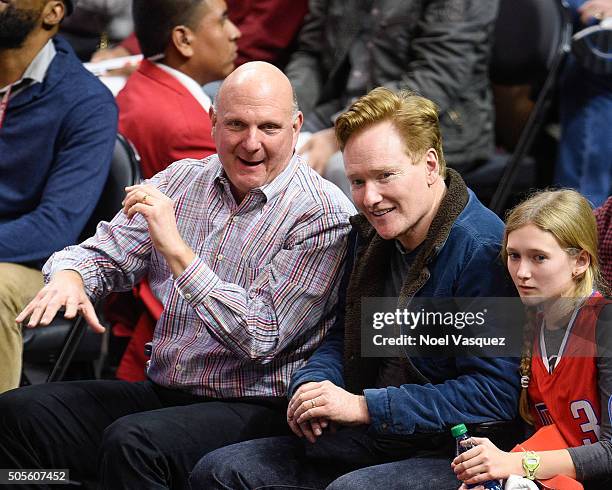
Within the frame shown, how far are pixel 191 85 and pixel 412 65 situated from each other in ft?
2.47

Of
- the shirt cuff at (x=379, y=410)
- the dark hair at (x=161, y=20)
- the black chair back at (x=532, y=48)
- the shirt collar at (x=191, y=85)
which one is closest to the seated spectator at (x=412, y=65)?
the black chair back at (x=532, y=48)

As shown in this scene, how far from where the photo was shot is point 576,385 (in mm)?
2139

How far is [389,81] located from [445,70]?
0.64 ft

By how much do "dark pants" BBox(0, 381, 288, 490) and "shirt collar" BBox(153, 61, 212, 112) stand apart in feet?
3.14

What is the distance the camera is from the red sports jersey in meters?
2.13

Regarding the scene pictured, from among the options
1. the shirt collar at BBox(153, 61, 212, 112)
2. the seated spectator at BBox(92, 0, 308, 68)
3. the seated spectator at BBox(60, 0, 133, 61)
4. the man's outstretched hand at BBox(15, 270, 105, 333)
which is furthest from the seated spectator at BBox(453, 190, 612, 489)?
the seated spectator at BBox(60, 0, 133, 61)

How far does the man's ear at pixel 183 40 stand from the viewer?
3424mm

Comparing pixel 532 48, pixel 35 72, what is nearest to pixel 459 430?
pixel 35 72

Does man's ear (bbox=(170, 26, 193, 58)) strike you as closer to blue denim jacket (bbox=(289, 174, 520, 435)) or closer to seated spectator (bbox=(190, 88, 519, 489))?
seated spectator (bbox=(190, 88, 519, 489))

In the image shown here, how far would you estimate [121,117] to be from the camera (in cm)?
338

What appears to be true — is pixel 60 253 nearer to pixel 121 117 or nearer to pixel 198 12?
pixel 121 117

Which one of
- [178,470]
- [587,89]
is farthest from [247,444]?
[587,89]

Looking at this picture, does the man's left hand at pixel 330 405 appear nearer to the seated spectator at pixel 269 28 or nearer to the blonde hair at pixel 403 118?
the blonde hair at pixel 403 118

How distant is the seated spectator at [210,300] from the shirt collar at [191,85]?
655 mm
